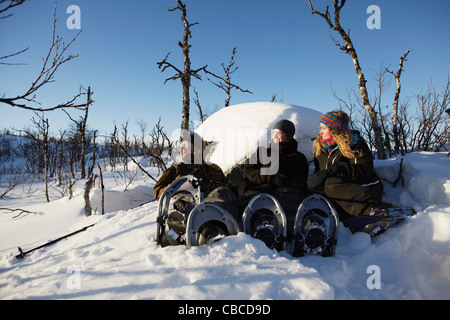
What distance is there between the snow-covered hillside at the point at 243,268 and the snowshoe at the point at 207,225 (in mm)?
97

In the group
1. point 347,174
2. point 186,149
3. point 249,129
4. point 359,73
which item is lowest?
point 347,174

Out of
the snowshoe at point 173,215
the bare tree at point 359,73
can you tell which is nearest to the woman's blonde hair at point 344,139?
the snowshoe at point 173,215

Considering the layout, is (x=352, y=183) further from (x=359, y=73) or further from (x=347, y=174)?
(x=359, y=73)

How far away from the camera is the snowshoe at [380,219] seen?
7.06 feet

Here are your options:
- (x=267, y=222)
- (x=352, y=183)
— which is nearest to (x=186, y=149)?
(x=267, y=222)

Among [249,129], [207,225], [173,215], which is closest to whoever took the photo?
[207,225]

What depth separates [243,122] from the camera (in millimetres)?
4133

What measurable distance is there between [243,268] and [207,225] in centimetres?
53

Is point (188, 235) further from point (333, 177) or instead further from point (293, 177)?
point (333, 177)

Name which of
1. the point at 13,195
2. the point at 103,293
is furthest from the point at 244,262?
the point at 13,195

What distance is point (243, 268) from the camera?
1587mm

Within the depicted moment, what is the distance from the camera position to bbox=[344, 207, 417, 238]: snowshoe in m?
2.15

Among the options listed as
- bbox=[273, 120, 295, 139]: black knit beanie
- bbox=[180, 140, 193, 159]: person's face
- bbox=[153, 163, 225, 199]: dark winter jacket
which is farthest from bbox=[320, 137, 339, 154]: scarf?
bbox=[180, 140, 193, 159]: person's face

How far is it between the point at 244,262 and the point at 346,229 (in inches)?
58.2
